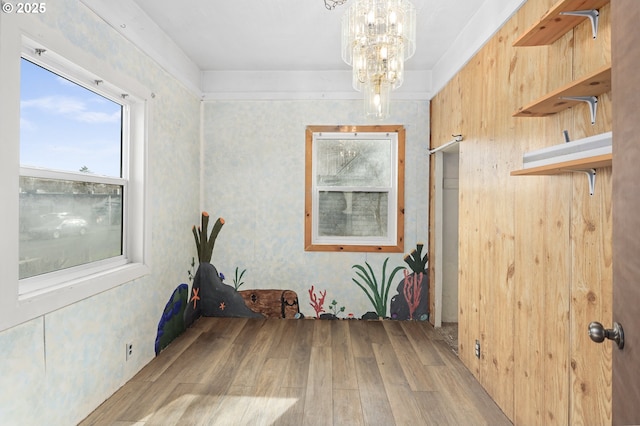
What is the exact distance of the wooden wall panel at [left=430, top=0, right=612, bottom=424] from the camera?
5.04ft

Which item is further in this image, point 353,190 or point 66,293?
point 353,190

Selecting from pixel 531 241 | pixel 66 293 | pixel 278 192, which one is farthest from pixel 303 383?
pixel 278 192

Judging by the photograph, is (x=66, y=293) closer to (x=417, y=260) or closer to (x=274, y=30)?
(x=274, y=30)

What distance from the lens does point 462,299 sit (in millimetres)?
3061

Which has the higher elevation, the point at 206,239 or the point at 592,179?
the point at 592,179

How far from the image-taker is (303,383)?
262cm

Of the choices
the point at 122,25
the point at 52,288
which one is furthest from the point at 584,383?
the point at 122,25

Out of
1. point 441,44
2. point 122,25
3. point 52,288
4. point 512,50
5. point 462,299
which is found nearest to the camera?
point 52,288

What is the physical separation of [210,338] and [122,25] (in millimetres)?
2711

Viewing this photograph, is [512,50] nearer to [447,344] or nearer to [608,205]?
[608,205]

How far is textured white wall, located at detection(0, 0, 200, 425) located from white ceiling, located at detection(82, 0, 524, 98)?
8.5 inches

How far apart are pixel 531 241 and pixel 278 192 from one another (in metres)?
2.69

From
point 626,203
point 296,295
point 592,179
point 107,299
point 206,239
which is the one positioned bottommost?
point 296,295
